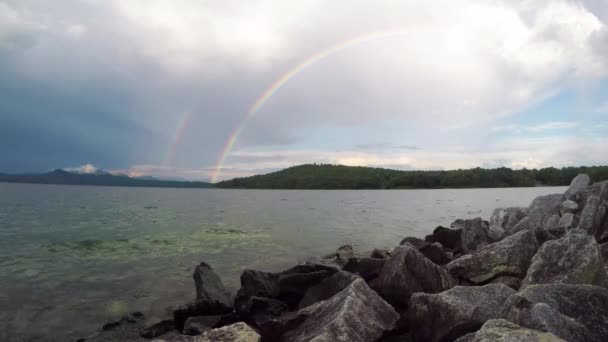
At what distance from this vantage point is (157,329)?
10891 mm

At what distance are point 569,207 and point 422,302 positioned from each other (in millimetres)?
16434

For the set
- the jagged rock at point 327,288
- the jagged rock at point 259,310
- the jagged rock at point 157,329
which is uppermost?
the jagged rock at point 327,288

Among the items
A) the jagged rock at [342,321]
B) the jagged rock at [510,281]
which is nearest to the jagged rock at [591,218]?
the jagged rock at [510,281]

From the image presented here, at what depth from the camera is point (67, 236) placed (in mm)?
30797

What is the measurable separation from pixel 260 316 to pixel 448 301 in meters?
4.72

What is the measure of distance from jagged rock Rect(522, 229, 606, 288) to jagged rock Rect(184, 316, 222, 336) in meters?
7.60

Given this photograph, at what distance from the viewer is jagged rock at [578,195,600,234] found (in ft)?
48.3

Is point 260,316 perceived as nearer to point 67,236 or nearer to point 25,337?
point 25,337

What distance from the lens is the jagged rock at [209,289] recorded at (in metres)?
11.6

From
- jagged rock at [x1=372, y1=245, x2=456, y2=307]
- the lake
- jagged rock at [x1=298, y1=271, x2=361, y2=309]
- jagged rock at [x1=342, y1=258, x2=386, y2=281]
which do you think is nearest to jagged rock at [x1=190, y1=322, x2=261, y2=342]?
jagged rock at [x1=298, y1=271, x2=361, y2=309]

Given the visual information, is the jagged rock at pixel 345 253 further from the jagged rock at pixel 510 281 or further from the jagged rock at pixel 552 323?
the jagged rock at pixel 552 323

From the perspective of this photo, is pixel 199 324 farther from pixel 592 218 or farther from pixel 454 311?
pixel 592 218

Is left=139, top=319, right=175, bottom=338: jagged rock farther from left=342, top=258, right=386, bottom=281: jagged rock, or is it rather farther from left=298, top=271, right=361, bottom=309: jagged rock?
left=342, top=258, right=386, bottom=281: jagged rock

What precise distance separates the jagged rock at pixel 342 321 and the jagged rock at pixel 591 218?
455 inches
